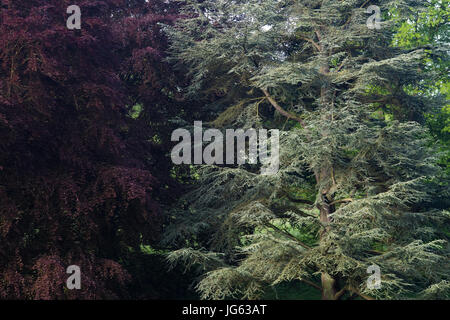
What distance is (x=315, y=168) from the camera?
33.7ft

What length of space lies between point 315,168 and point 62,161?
5258 millimetres

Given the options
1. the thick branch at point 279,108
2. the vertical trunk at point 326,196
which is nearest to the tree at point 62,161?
the thick branch at point 279,108

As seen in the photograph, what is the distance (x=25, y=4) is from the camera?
9461 mm

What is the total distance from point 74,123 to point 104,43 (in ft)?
7.69

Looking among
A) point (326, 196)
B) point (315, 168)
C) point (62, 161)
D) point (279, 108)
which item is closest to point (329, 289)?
point (326, 196)

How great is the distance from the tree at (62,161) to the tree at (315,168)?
143 cm

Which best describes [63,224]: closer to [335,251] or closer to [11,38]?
[11,38]

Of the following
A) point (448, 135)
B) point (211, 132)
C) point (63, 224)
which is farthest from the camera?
point (448, 135)

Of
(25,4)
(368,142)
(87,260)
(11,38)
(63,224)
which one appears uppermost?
(25,4)

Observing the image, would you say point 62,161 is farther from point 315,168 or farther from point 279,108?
point 279,108

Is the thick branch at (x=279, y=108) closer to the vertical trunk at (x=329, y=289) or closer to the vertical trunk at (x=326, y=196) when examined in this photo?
the vertical trunk at (x=326, y=196)

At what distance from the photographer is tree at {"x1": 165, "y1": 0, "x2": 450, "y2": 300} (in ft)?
28.0

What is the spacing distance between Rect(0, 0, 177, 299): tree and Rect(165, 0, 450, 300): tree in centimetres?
143

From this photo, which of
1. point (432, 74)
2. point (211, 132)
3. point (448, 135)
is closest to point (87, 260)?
point (211, 132)
